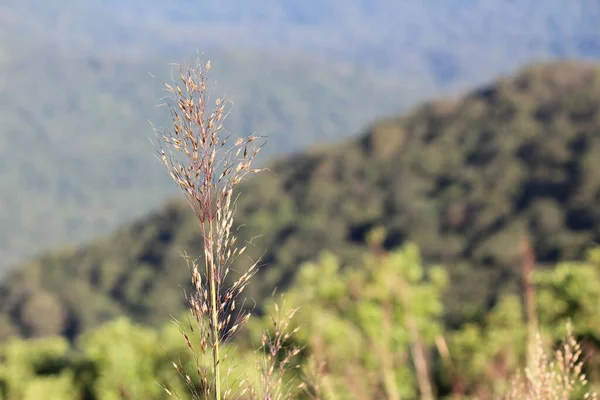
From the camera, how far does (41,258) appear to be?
139 m

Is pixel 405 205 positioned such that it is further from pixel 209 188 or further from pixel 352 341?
pixel 209 188

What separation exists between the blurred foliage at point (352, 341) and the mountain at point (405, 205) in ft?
240

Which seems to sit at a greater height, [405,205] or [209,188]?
[405,205]

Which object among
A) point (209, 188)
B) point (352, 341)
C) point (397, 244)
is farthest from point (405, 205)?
point (209, 188)

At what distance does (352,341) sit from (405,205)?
114364 millimetres

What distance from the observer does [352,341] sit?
12.5m

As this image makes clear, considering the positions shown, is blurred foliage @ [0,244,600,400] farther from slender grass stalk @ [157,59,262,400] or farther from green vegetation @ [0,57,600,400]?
slender grass stalk @ [157,59,262,400]

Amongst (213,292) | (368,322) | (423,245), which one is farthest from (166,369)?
(423,245)

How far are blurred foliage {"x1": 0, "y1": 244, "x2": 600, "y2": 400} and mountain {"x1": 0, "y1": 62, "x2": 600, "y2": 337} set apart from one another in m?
73.2

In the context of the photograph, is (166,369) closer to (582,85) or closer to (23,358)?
(23,358)

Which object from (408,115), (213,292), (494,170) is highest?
(408,115)

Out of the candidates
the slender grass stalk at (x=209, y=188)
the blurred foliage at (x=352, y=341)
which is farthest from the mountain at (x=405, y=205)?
the slender grass stalk at (x=209, y=188)

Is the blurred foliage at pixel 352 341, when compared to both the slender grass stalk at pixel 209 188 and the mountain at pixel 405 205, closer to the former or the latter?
the slender grass stalk at pixel 209 188

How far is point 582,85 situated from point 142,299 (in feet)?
283
